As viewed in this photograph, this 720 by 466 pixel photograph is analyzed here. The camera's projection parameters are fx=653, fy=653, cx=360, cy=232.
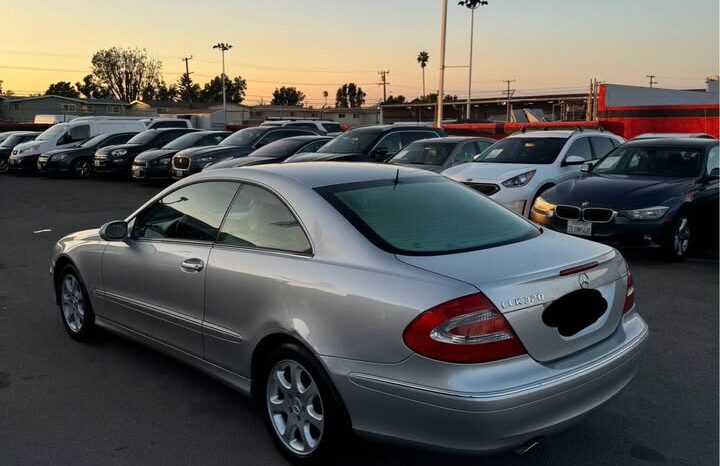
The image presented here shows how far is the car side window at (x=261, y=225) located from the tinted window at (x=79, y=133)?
22236 mm

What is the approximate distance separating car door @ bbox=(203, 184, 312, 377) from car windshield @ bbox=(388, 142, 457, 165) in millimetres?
8471

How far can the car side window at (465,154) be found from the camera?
12125mm

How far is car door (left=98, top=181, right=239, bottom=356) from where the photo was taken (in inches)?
155

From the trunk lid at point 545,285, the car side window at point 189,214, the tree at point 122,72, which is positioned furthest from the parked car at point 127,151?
the tree at point 122,72

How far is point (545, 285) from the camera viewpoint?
9.59 feet

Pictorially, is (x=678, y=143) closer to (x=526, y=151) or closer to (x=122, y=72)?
(x=526, y=151)

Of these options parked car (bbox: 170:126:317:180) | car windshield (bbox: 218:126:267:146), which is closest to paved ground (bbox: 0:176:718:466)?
parked car (bbox: 170:126:317:180)

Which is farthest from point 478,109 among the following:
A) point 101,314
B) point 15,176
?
point 101,314

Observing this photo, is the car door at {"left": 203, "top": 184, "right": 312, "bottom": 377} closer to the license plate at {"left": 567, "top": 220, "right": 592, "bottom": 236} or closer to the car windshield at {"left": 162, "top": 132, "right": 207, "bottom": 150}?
the license plate at {"left": 567, "top": 220, "right": 592, "bottom": 236}

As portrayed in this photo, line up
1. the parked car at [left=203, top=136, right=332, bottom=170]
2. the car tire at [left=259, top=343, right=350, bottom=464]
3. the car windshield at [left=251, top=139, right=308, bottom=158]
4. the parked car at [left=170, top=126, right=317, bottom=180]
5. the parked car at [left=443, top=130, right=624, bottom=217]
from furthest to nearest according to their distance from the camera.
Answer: the parked car at [left=170, top=126, right=317, bottom=180] → the car windshield at [left=251, top=139, right=308, bottom=158] → the parked car at [left=203, top=136, right=332, bottom=170] → the parked car at [left=443, top=130, right=624, bottom=217] → the car tire at [left=259, top=343, right=350, bottom=464]

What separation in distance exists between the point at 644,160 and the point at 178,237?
291 inches

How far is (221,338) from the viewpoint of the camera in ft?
12.1

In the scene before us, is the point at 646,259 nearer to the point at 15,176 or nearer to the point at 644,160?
the point at 644,160

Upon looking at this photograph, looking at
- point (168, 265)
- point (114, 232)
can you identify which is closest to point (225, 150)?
point (114, 232)
